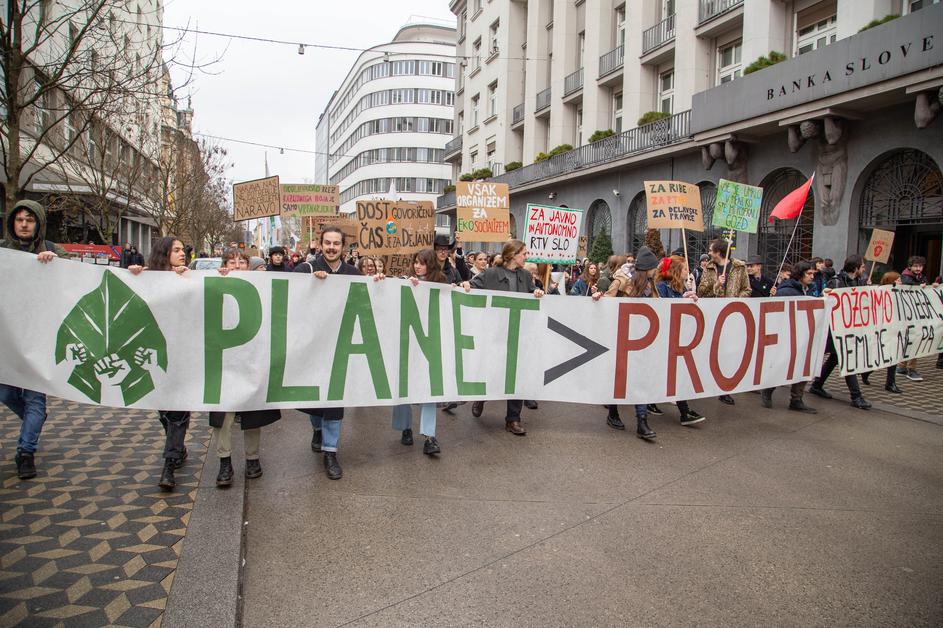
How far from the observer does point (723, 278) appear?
945cm

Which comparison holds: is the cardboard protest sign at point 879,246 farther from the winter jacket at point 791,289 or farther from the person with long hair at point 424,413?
the person with long hair at point 424,413

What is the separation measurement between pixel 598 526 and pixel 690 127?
1639 centimetres

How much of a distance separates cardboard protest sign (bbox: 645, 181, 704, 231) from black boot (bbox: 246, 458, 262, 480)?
8583 millimetres

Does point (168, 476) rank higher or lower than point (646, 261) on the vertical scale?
lower

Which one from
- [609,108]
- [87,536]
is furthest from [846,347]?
[609,108]

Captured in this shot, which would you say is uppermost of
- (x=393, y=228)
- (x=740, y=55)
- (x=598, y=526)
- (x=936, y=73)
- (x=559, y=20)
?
(x=559, y=20)

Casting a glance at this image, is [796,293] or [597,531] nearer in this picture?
[597,531]

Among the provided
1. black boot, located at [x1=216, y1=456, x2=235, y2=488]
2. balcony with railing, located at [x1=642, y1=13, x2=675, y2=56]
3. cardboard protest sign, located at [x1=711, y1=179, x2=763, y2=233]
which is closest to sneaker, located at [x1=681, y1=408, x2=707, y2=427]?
→ black boot, located at [x1=216, y1=456, x2=235, y2=488]

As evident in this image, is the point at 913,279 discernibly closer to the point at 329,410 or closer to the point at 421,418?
the point at 421,418

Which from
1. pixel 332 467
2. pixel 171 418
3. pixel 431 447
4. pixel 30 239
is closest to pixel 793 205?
pixel 431 447

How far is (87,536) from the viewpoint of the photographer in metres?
3.72

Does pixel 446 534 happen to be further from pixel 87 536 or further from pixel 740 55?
pixel 740 55

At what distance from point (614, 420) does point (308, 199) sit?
13055 mm

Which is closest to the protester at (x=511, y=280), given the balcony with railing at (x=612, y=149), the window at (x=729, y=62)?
the balcony with railing at (x=612, y=149)
